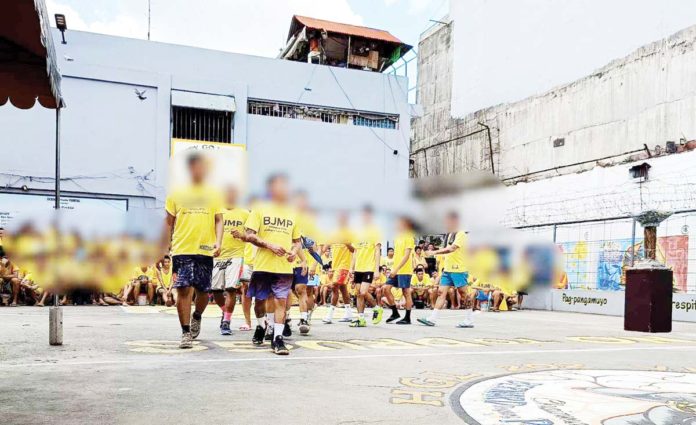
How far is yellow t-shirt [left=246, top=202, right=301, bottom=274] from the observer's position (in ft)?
22.5

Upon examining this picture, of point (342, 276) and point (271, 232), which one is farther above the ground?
point (271, 232)

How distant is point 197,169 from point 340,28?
884 inches

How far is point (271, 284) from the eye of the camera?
693 centimetres

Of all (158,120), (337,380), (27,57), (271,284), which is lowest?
(337,380)

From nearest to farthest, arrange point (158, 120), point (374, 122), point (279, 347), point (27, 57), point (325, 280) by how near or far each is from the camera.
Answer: point (27, 57) → point (279, 347) → point (325, 280) → point (158, 120) → point (374, 122)

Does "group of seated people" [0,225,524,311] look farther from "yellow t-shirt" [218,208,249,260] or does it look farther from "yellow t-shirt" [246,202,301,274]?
"yellow t-shirt" [246,202,301,274]

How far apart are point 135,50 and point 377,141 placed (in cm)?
955

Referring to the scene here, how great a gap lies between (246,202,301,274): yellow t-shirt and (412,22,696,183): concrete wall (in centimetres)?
1895

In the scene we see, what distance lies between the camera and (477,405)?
4305mm

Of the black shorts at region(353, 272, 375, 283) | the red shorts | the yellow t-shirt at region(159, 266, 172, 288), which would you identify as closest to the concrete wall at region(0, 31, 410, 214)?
the yellow t-shirt at region(159, 266, 172, 288)

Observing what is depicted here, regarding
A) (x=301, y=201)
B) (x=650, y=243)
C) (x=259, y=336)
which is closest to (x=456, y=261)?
(x=650, y=243)

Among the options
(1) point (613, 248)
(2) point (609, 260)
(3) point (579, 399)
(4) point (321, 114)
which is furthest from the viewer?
(4) point (321, 114)

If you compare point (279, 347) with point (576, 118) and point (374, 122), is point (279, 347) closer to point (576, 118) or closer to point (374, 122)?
point (374, 122)

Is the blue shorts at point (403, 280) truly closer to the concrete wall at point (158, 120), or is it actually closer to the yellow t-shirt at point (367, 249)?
the yellow t-shirt at point (367, 249)
